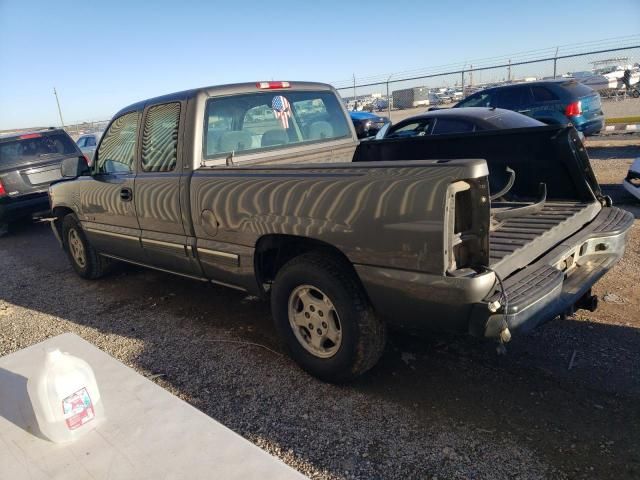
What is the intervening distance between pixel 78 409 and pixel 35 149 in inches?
350

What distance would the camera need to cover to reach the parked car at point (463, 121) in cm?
657

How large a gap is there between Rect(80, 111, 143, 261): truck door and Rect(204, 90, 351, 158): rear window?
37.8 inches

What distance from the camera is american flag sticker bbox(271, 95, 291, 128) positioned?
4.24m

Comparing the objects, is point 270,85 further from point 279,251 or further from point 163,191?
point 279,251

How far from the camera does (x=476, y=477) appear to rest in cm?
227

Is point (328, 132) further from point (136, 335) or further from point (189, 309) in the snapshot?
point (136, 335)

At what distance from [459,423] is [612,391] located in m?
0.93

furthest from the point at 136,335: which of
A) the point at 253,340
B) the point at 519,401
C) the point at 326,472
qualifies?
the point at 519,401

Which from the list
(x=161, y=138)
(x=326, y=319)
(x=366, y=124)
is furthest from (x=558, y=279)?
(x=366, y=124)

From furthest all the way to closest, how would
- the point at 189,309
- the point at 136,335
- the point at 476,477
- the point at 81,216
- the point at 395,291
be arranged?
the point at 81,216
the point at 189,309
the point at 136,335
the point at 395,291
the point at 476,477

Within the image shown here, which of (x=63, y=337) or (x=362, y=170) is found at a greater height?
(x=362, y=170)

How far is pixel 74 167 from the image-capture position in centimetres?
505

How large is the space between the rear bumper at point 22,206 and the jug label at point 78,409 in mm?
8239

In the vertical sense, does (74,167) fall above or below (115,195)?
above
